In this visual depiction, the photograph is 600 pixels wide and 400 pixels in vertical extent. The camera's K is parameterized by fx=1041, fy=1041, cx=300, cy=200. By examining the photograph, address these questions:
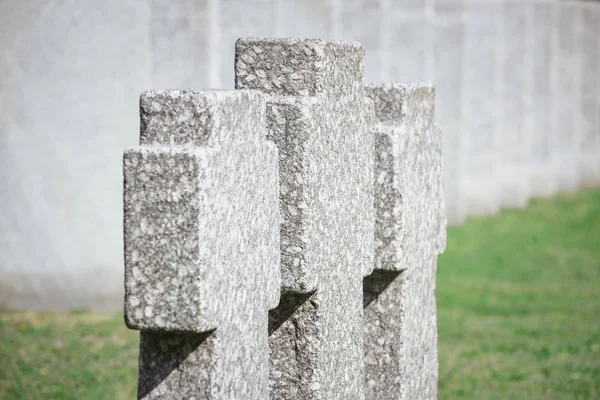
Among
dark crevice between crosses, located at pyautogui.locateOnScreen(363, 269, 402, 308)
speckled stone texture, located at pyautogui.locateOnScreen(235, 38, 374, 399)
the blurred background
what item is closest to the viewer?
speckled stone texture, located at pyautogui.locateOnScreen(235, 38, 374, 399)

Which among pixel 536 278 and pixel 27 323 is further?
pixel 536 278

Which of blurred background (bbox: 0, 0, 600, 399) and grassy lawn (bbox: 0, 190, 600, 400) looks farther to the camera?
blurred background (bbox: 0, 0, 600, 399)

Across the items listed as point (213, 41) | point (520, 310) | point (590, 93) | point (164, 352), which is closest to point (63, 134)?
point (213, 41)

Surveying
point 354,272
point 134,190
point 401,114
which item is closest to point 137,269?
point 134,190

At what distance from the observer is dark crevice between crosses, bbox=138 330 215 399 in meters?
2.83

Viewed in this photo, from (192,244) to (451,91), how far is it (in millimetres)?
12731

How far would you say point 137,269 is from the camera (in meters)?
2.77

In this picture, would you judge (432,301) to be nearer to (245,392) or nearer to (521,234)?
(245,392)

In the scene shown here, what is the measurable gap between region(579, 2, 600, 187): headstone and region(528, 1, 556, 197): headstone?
5.79 feet

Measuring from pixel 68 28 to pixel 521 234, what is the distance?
26.6ft

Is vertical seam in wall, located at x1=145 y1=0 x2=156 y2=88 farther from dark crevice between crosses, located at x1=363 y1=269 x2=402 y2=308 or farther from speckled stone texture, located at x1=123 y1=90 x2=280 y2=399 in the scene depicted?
speckled stone texture, located at x1=123 y1=90 x2=280 y2=399

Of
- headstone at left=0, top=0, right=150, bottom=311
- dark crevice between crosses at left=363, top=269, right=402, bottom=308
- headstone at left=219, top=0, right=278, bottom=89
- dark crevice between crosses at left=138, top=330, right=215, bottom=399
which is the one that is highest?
headstone at left=219, top=0, right=278, bottom=89

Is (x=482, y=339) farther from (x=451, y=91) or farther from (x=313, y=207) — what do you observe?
(x=451, y=91)

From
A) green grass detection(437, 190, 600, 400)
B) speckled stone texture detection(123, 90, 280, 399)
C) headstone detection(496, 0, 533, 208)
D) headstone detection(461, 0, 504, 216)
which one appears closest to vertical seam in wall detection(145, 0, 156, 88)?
green grass detection(437, 190, 600, 400)
